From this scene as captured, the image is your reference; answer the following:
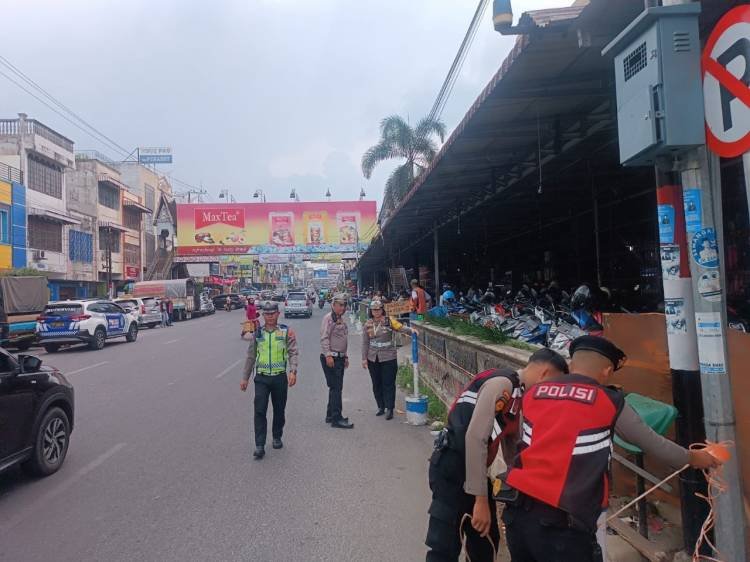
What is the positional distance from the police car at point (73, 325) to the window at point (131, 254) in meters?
25.3

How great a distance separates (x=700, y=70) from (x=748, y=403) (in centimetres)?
164

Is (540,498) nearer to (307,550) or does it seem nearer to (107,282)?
(307,550)

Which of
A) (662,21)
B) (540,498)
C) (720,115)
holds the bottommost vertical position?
(540,498)

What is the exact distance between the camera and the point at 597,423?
2.09 meters

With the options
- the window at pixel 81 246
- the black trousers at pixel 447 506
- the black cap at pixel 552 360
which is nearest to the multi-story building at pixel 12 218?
the window at pixel 81 246

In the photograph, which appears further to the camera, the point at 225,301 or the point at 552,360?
the point at 225,301

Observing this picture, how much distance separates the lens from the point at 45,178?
31.0 metres

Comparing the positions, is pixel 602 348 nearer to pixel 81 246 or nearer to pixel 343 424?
pixel 343 424

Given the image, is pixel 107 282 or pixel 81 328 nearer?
pixel 81 328

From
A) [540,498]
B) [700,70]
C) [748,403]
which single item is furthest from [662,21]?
[540,498]

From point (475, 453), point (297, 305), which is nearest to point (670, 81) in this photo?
point (475, 453)

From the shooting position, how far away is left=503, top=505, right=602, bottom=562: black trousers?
2.09 meters

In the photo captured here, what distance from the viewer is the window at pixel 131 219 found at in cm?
4350

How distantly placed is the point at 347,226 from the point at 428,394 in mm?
33791
